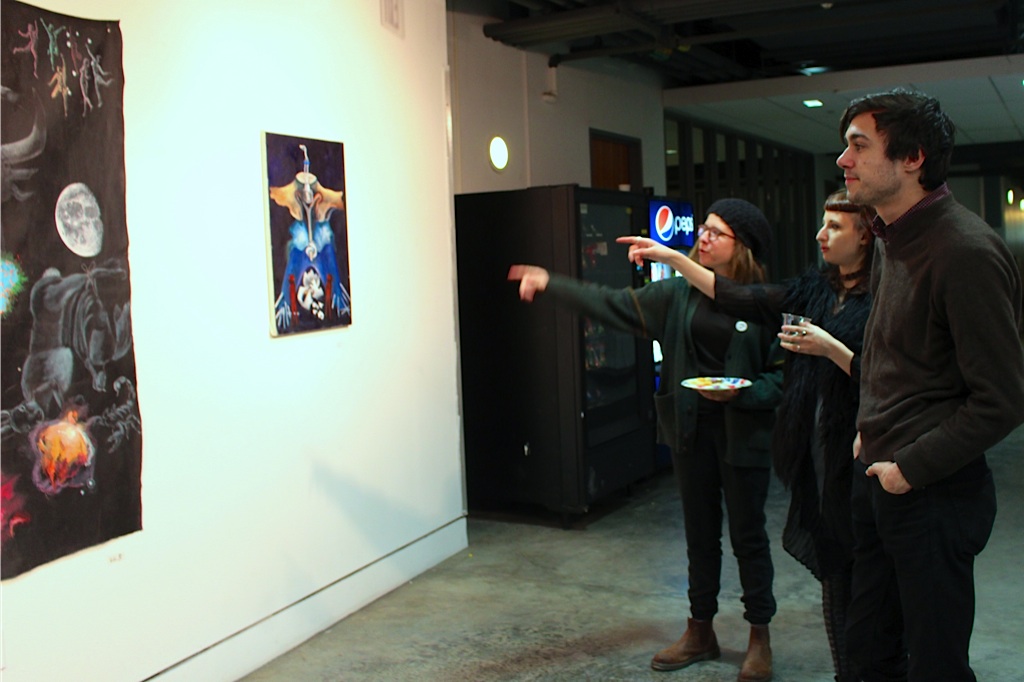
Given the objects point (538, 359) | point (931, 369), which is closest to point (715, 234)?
point (931, 369)

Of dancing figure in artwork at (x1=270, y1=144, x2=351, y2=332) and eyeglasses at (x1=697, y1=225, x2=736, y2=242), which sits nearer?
eyeglasses at (x1=697, y1=225, x2=736, y2=242)

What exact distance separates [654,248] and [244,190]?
153cm

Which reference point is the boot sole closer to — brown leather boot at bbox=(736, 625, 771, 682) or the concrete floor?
the concrete floor

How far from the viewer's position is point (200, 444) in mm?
3455

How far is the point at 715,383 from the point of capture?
3260mm

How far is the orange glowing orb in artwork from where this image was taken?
2.84m

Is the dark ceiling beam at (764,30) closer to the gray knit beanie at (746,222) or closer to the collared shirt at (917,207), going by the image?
the gray knit beanie at (746,222)

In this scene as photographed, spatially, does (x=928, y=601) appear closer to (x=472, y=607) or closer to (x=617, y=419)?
(x=472, y=607)

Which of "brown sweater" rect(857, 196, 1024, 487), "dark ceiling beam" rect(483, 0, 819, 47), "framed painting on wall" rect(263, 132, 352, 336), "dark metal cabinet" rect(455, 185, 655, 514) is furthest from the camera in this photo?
"dark ceiling beam" rect(483, 0, 819, 47)

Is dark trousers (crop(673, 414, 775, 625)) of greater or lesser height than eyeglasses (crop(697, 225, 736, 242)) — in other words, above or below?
below

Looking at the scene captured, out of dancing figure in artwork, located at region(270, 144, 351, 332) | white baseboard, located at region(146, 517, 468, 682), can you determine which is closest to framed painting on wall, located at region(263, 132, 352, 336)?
dancing figure in artwork, located at region(270, 144, 351, 332)

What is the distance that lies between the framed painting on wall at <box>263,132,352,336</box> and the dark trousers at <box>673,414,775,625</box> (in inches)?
61.4

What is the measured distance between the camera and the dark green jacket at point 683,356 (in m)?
3.30

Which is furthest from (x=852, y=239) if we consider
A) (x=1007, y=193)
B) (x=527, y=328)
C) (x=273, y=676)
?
(x=1007, y=193)
